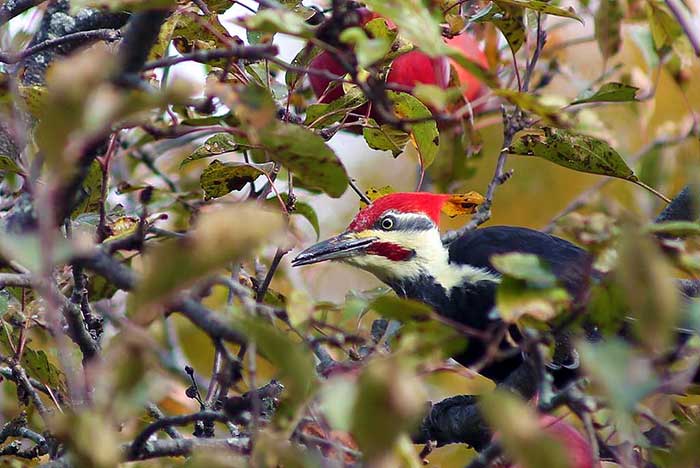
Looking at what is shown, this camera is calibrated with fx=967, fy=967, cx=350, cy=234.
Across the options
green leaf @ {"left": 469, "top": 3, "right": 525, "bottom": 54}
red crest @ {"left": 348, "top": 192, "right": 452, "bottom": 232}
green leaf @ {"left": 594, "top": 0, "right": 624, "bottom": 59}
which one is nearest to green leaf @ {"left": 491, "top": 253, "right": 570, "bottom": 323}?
green leaf @ {"left": 469, "top": 3, "right": 525, "bottom": 54}

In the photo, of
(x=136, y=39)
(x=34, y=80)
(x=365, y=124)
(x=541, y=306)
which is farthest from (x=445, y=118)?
(x=34, y=80)

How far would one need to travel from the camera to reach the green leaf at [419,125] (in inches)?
77.6

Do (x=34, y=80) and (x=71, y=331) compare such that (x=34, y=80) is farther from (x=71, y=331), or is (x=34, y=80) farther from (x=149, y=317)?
(x=149, y=317)

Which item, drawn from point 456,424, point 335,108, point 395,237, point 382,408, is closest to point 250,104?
point 382,408

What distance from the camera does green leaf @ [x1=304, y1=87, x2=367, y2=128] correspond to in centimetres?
197

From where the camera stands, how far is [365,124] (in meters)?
2.04

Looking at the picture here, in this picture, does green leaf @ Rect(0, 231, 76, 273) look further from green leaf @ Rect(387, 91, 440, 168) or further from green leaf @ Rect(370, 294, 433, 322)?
green leaf @ Rect(387, 91, 440, 168)

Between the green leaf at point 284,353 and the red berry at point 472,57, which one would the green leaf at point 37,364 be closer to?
the green leaf at point 284,353

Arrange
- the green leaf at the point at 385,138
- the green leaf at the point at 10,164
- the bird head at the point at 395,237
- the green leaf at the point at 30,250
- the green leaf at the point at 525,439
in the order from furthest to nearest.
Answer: the bird head at the point at 395,237, the green leaf at the point at 385,138, the green leaf at the point at 10,164, the green leaf at the point at 30,250, the green leaf at the point at 525,439

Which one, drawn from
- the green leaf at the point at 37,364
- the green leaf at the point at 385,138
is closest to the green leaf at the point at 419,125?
the green leaf at the point at 385,138

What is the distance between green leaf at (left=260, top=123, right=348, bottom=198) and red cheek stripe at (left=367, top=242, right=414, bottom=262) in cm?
119

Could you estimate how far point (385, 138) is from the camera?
2.15 m

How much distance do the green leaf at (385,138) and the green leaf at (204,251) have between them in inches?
46.9

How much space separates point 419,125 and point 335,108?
0.72 ft
